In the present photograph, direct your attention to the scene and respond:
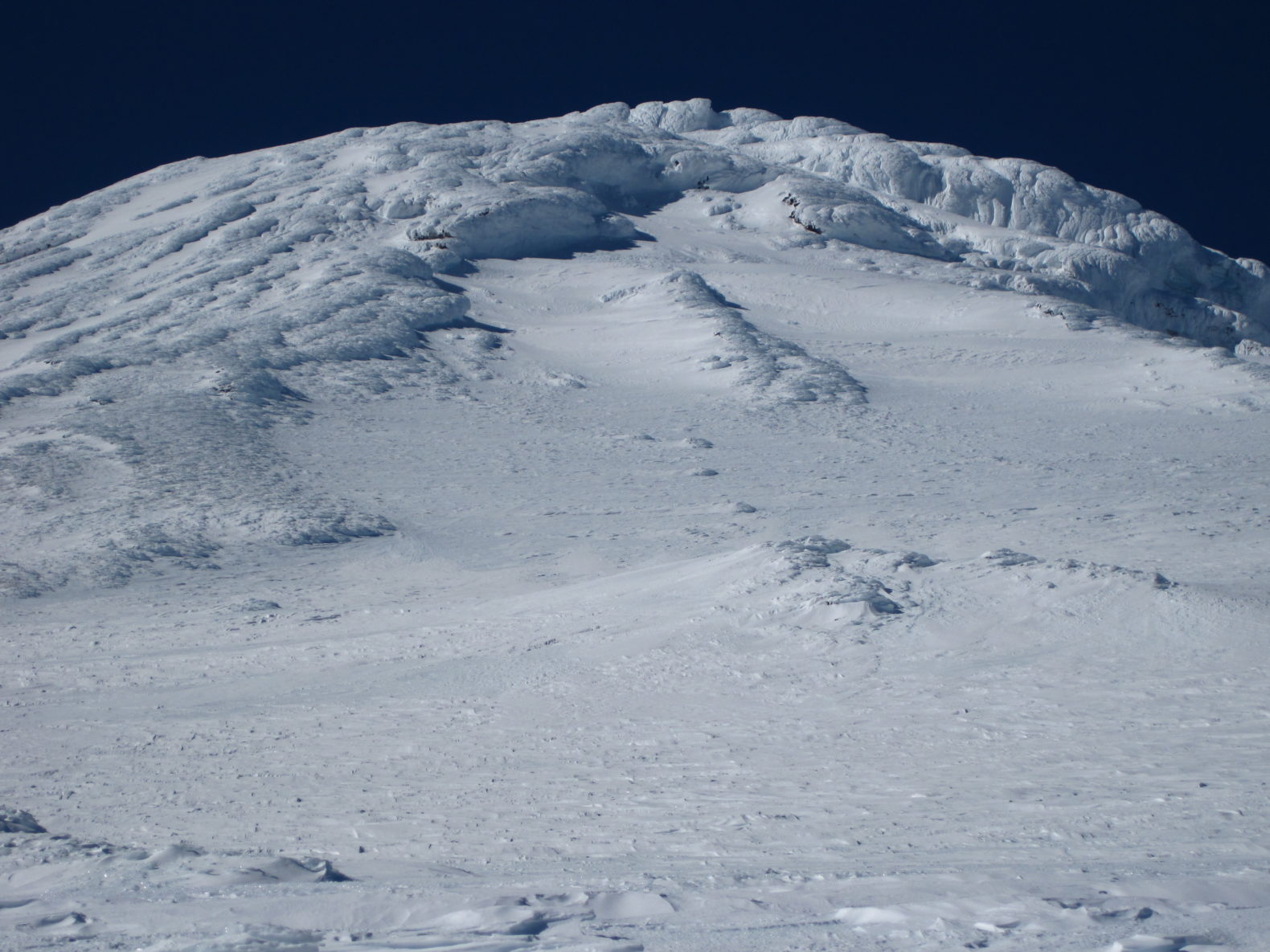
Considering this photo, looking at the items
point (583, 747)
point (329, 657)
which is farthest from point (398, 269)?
point (583, 747)

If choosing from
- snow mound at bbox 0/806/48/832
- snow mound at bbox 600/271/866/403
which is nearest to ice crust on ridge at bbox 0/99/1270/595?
snow mound at bbox 600/271/866/403

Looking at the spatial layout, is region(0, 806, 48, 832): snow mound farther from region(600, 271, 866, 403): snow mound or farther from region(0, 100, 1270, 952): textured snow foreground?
region(600, 271, 866, 403): snow mound

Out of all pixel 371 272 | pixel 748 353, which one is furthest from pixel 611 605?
pixel 371 272

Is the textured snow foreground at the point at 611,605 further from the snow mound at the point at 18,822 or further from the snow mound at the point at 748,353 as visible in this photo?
the snow mound at the point at 748,353

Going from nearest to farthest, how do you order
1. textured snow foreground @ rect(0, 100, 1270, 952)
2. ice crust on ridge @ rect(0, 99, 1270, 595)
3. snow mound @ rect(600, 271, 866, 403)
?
textured snow foreground @ rect(0, 100, 1270, 952) → ice crust on ridge @ rect(0, 99, 1270, 595) → snow mound @ rect(600, 271, 866, 403)

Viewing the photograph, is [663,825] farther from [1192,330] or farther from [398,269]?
[1192,330]

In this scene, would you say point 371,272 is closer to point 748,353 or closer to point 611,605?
point 748,353

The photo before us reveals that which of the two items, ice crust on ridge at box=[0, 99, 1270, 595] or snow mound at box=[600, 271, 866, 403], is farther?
snow mound at box=[600, 271, 866, 403]
